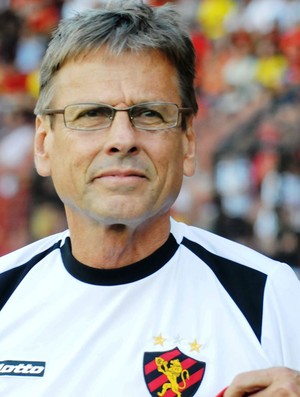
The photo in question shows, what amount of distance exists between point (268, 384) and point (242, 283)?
43cm

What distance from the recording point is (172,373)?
2381mm

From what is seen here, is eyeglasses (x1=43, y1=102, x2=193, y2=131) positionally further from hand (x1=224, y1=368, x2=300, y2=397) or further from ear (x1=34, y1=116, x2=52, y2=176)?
hand (x1=224, y1=368, x2=300, y2=397)

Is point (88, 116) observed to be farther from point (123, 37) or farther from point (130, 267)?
point (130, 267)

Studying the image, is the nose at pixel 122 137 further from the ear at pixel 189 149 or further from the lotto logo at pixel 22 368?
the lotto logo at pixel 22 368

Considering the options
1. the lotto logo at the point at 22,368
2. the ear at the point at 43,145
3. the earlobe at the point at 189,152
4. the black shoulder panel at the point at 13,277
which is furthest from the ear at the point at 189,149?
the lotto logo at the point at 22,368

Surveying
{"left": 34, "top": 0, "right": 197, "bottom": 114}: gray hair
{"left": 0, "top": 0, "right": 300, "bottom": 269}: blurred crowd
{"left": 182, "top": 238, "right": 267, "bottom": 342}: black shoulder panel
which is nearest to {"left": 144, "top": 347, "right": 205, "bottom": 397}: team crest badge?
{"left": 182, "top": 238, "right": 267, "bottom": 342}: black shoulder panel

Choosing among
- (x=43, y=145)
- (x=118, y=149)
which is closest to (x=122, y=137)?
(x=118, y=149)

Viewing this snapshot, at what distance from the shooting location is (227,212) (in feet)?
25.1

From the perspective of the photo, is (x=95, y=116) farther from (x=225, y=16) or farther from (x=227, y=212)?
(x=225, y=16)

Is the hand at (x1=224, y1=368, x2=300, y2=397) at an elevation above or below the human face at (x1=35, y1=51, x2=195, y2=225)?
below

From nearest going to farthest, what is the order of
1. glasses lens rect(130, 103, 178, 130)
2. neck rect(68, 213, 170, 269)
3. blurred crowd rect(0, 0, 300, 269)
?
glasses lens rect(130, 103, 178, 130) → neck rect(68, 213, 170, 269) → blurred crowd rect(0, 0, 300, 269)

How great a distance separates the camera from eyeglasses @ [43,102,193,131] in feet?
8.00

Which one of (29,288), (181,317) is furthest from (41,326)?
(181,317)

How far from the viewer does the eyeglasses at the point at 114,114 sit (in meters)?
2.44
